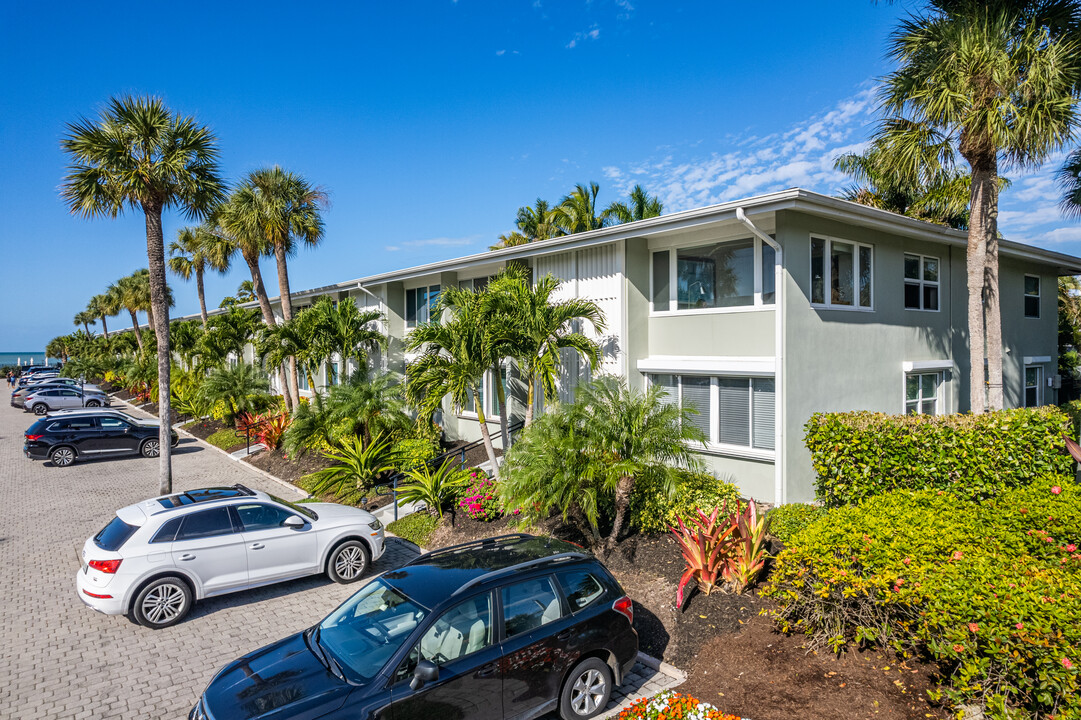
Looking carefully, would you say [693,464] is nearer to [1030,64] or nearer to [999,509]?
[999,509]

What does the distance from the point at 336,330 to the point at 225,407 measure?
28.0 ft

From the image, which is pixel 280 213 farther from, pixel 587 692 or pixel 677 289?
pixel 587 692

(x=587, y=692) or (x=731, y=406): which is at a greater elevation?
(x=731, y=406)

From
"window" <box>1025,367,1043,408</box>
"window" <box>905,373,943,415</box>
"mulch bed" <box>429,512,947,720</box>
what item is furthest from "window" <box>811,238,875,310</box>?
"window" <box>1025,367,1043,408</box>

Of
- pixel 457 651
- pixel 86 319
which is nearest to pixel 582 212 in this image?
pixel 457 651

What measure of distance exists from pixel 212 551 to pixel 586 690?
566 cm

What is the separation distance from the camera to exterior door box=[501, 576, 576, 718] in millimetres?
5094

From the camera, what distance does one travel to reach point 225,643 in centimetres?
753

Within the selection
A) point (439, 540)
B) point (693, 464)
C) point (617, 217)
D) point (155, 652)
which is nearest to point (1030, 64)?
point (693, 464)

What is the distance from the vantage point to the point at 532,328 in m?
12.3

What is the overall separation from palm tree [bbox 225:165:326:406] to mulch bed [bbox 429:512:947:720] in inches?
653

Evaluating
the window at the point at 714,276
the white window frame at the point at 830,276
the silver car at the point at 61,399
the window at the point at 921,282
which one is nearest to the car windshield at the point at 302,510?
the window at the point at 714,276

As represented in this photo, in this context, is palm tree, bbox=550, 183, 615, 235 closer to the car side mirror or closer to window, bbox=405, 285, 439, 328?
window, bbox=405, 285, 439, 328

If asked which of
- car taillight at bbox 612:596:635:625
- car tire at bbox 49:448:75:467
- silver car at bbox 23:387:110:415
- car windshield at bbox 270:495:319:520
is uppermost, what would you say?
silver car at bbox 23:387:110:415
